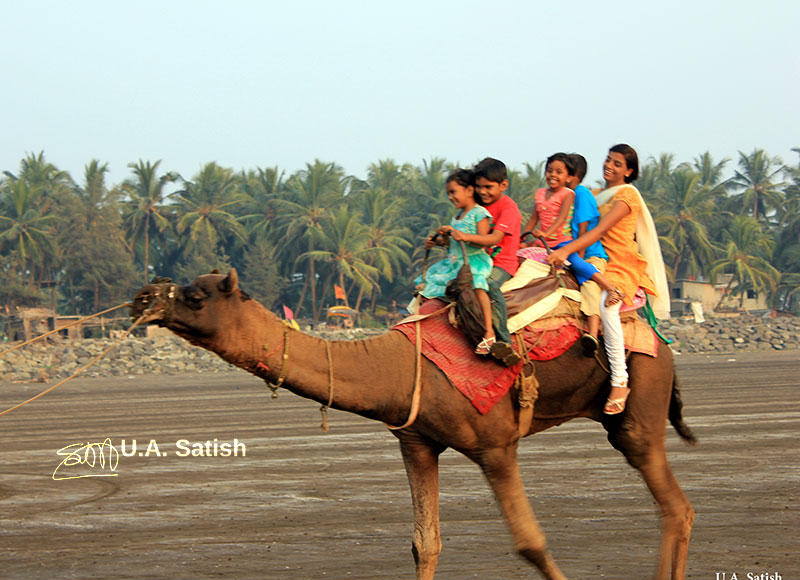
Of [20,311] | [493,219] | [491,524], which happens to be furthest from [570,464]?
[20,311]

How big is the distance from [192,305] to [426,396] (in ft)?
5.39

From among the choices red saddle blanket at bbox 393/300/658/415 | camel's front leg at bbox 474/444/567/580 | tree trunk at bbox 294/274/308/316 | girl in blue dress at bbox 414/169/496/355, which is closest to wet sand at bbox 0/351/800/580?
camel's front leg at bbox 474/444/567/580

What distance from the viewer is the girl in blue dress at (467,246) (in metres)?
6.70

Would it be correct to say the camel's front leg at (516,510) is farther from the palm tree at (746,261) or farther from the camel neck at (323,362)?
the palm tree at (746,261)

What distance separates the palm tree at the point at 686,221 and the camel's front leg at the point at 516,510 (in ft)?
228

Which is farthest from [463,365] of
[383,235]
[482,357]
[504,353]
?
[383,235]

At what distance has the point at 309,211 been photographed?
73.5 metres

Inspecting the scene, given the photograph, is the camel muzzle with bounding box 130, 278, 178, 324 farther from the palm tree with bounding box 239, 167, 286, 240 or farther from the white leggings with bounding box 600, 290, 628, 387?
the palm tree with bounding box 239, 167, 286, 240

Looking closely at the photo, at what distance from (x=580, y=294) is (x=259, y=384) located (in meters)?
32.2

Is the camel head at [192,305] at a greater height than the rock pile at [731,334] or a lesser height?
greater

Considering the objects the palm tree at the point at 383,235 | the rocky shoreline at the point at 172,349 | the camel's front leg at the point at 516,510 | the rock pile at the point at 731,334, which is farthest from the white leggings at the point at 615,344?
the palm tree at the point at 383,235

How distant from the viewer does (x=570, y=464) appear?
44.9ft

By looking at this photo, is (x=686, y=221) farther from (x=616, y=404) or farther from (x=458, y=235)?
(x=458, y=235)
